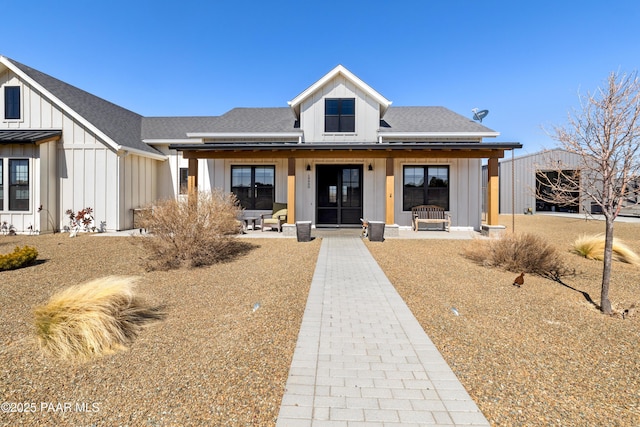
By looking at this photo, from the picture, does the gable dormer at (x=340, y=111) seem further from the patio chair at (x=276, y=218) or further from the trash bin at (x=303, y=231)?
the trash bin at (x=303, y=231)

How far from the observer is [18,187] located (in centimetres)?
1261

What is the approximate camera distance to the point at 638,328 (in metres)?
4.19

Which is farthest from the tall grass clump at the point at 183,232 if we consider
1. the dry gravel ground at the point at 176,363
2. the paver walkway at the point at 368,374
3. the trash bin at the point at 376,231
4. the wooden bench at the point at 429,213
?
the wooden bench at the point at 429,213

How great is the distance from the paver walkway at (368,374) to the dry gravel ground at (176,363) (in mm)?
249

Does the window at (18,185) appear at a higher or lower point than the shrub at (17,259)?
higher

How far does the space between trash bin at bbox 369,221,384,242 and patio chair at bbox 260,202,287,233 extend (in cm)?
413

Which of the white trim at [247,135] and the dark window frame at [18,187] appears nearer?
the dark window frame at [18,187]

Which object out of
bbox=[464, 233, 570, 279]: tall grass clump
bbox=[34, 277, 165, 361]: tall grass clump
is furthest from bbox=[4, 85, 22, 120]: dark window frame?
bbox=[464, 233, 570, 279]: tall grass clump

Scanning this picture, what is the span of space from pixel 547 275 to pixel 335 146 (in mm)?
8193

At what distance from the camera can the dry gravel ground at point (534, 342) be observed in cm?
253

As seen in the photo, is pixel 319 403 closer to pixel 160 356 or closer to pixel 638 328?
pixel 160 356

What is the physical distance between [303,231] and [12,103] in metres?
14.8

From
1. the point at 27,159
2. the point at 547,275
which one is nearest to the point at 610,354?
the point at 547,275

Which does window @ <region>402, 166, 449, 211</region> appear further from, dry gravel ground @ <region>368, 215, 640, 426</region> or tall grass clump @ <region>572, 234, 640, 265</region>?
dry gravel ground @ <region>368, 215, 640, 426</region>
